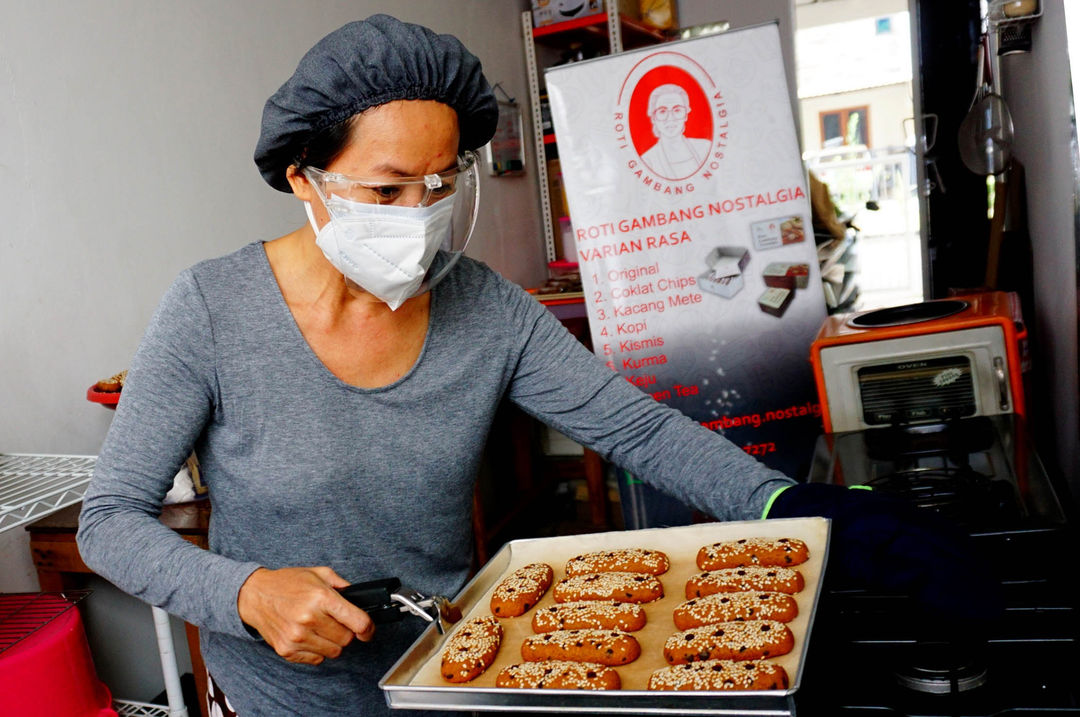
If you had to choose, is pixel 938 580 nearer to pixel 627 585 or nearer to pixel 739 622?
pixel 739 622

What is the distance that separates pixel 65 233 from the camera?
2131 mm

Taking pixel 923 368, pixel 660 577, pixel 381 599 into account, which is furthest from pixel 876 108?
pixel 381 599

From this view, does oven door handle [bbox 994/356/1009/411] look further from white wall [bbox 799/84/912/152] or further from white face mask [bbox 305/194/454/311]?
white wall [bbox 799/84/912/152]

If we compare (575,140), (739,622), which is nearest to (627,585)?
(739,622)

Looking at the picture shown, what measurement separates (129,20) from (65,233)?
0.59 meters

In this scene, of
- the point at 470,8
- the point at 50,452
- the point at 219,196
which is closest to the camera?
the point at 50,452

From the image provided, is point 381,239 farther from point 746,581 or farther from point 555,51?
point 555,51

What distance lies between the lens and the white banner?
2607 mm

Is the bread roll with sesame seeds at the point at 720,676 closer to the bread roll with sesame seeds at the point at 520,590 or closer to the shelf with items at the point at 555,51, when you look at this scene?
the bread roll with sesame seeds at the point at 520,590

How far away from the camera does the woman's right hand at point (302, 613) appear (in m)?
0.94

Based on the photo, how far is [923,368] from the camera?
2020mm

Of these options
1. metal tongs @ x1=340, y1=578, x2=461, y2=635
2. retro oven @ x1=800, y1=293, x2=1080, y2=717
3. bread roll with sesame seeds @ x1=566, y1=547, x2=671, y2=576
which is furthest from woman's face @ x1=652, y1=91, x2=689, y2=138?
metal tongs @ x1=340, y1=578, x2=461, y2=635

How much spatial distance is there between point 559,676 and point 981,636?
481 millimetres

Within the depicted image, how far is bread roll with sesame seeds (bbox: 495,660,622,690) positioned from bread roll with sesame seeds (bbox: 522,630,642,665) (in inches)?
1.4
